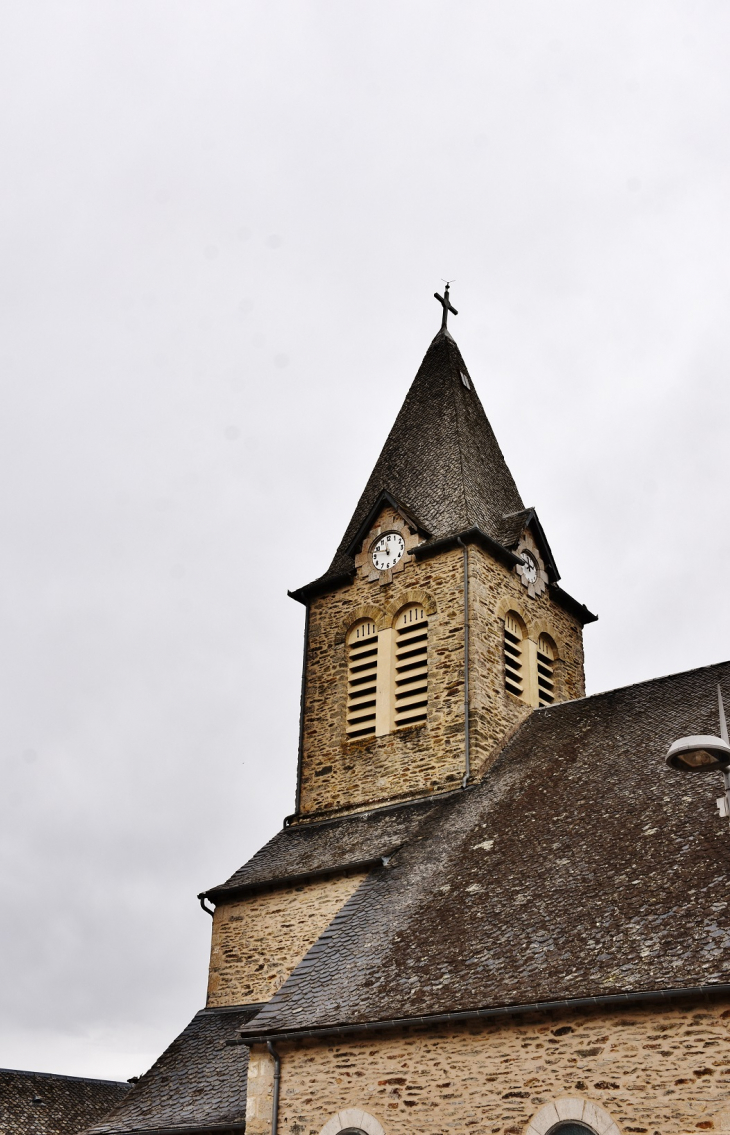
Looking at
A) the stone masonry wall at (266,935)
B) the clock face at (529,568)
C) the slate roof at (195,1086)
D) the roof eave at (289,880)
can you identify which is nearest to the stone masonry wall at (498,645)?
the clock face at (529,568)

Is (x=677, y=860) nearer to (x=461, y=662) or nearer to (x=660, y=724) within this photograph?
(x=660, y=724)

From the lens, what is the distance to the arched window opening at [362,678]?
1994 centimetres

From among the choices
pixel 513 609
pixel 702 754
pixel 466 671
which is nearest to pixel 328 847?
pixel 466 671

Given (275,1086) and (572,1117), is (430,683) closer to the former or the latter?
(275,1086)

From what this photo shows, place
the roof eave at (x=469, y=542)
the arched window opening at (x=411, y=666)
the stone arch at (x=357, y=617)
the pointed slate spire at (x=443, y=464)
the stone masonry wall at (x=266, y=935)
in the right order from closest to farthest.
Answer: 1. the stone masonry wall at (x=266, y=935)
2. the arched window opening at (x=411, y=666)
3. the roof eave at (x=469, y=542)
4. the stone arch at (x=357, y=617)
5. the pointed slate spire at (x=443, y=464)

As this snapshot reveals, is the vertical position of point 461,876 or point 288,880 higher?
point 288,880

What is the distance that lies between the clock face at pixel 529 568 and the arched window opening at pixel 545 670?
3.56ft

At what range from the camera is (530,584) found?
21266 millimetres

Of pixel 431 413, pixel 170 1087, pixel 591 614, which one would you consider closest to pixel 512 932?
pixel 170 1087

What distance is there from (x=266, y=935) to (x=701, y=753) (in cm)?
1042

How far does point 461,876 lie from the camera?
574 inches

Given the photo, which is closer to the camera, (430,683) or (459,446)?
(430,683)

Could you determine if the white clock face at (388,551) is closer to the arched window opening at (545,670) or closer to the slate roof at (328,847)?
the arched window opening at (545,670)

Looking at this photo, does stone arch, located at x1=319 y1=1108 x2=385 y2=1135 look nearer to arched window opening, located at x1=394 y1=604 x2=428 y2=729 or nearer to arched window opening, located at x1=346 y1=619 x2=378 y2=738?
arched window opening, located at x1=394 y1=604 x2=428 y2=729
